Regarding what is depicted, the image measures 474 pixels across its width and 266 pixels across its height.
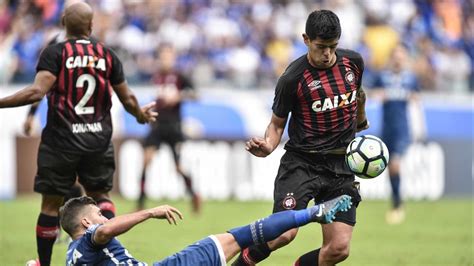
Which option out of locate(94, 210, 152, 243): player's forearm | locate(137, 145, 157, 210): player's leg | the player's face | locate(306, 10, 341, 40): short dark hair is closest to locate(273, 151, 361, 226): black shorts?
the player's face

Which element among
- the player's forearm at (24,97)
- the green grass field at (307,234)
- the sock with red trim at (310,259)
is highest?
the player's forearm at (24,97)

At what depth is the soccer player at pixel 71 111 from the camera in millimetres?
8984

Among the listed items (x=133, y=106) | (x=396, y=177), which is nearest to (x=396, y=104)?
(x=396, y=177)

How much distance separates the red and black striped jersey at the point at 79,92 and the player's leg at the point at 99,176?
118 millimetres

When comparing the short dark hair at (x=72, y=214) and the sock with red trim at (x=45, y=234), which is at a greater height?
the short dark hair at (x=72, y=214)

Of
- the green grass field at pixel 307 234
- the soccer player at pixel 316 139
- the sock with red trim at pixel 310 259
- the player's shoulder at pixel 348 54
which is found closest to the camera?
the soccer player at pixel 316 139

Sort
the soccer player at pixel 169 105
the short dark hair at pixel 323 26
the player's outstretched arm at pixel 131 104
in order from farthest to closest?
the soccer player at pixel 169 105
the player's outstretched arm at pixel 131 104
the short dark hair at pixel 323 26

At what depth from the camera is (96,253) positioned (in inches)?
279

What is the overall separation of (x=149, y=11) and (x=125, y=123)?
348 centimetres

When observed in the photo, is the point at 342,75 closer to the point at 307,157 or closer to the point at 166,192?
the point at 307,157

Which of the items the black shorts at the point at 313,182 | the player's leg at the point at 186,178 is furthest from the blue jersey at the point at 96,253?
the player's leg at the point at 186,178

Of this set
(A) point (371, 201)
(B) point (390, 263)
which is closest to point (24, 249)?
(B) point (390, 263)

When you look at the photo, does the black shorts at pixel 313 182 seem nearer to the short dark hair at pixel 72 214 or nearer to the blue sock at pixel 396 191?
the short dark hair at pixel 72 214

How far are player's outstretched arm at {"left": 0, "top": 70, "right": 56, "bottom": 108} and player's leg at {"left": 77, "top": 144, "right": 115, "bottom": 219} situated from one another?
0.81 meters
